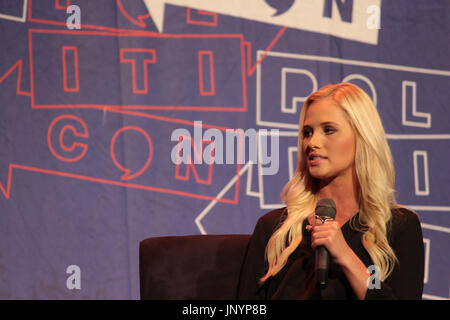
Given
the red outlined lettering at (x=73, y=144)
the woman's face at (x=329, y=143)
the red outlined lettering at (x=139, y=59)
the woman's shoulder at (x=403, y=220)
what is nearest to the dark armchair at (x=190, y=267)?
the woman's face at (x=329, y=143)

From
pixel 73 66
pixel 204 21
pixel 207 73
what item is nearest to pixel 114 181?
pixel 73 66

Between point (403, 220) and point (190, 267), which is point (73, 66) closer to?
point (190, 267)

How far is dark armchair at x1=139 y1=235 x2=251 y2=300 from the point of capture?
5.81 ft

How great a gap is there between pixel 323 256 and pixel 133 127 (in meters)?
1.34

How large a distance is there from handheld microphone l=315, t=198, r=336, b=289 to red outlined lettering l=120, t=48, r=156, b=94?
127 cm

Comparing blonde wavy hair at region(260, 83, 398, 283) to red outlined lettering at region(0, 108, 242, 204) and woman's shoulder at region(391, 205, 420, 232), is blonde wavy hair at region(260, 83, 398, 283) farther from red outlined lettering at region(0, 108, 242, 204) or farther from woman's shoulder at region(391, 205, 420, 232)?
red outlined lettering at region(0, 108, 242, 204)

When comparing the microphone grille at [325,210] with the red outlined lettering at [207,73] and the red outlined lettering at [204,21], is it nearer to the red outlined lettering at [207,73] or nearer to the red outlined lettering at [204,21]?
the red outlined lettering at [207,73]

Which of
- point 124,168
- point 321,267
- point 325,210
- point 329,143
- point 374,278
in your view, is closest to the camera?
point 321,267

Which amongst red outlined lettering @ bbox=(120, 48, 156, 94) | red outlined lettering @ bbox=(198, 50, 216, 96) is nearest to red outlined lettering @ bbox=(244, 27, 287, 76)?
red outlined lettering @ bbox=(198, 50, 216, 96)

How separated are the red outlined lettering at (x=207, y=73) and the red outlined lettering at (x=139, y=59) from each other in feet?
0.76

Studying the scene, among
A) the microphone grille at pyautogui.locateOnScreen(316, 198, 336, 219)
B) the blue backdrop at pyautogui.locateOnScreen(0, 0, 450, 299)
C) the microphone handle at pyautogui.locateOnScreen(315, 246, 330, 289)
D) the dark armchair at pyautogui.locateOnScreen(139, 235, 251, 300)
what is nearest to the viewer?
the microphone handle at pyautogui.locateOnScreen(315, 246, 330, 289)

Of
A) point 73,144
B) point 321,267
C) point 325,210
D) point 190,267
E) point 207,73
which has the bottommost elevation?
point 190,267

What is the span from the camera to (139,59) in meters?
2.42
